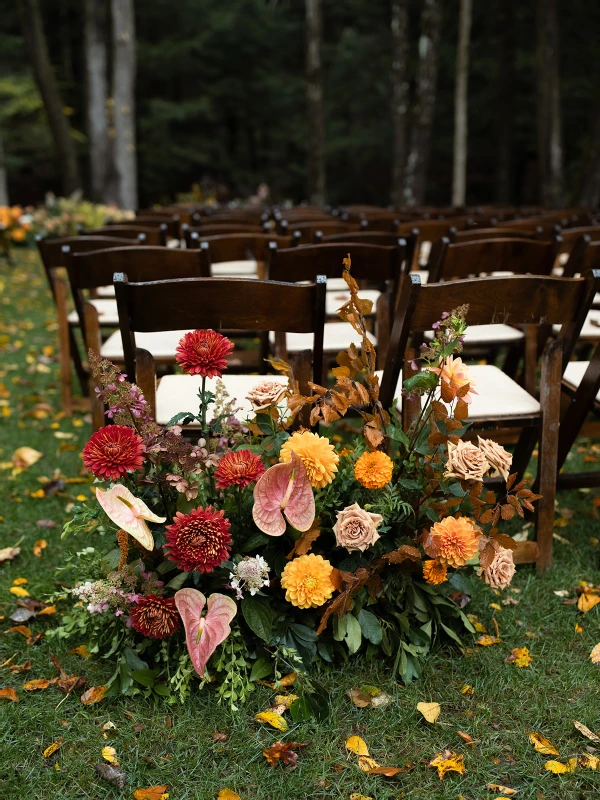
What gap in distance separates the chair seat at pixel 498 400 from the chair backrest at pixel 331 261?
551mm

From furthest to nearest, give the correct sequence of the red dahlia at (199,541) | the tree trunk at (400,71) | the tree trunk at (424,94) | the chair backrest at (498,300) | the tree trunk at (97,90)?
the tree trunk at (97,90) < the tree trunk at (400,71) < the tree trunk at (424,94) < the chair backrest at (498,300) < the red dahlia at (199,541)

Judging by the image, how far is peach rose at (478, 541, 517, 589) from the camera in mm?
1872

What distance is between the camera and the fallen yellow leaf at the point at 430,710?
178 centimetres

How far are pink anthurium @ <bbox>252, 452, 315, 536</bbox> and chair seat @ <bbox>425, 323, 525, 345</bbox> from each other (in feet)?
4.91

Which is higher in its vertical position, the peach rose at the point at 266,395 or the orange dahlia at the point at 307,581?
the peach rose at the point at 266,395

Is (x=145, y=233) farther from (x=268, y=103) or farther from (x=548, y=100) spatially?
(x=268, y=103)

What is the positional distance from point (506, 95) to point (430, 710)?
18550mm

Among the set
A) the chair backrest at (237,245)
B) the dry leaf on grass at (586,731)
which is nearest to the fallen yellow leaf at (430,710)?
the dry leaf on grass at (586,731)

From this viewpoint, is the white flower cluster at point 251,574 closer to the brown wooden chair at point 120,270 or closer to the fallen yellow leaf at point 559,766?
the fallen yellow leaf at point 559,766

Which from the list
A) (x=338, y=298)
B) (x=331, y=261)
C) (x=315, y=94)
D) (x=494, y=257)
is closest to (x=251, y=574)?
(x=331, y=261)

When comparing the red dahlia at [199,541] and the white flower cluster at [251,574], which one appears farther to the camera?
the white flower cluster at [251,574]

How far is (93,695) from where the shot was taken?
1.86 m

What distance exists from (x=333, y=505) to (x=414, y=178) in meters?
11.0

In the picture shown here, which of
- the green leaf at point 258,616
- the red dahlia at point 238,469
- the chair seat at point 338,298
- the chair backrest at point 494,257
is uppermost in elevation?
the chair backrest at point 494,257
